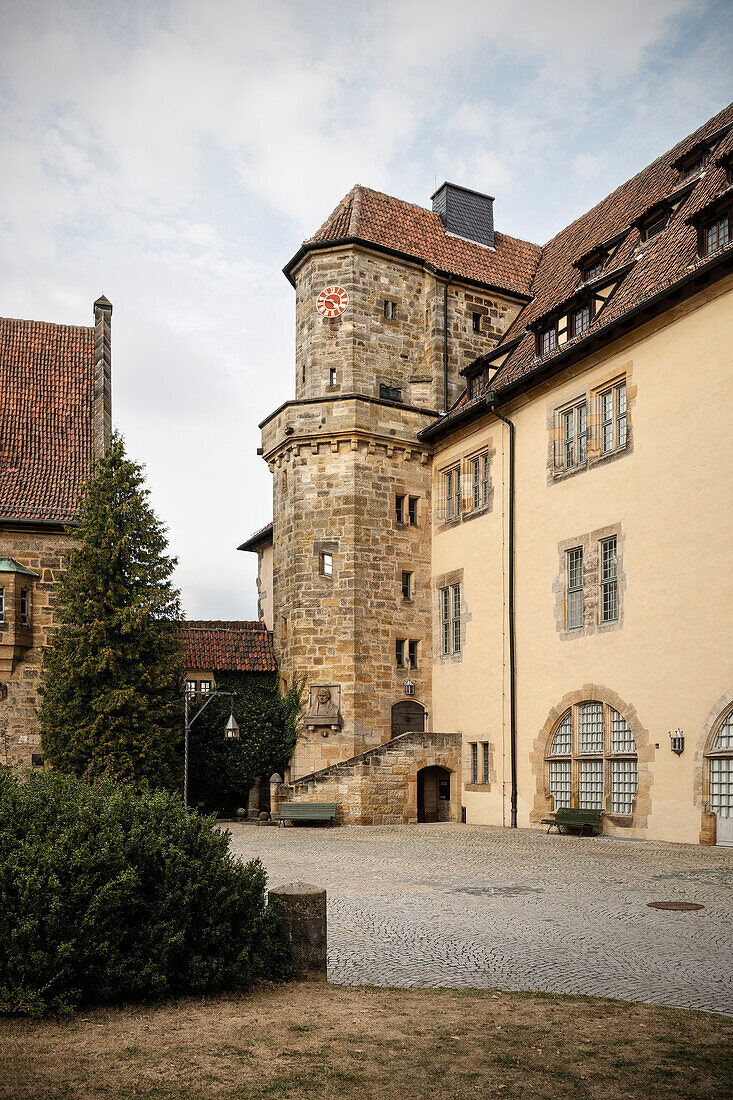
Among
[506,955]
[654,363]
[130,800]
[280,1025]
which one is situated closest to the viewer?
[280,1025]

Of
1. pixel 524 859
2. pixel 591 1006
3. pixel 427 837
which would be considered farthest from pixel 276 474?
pixel 591 1006

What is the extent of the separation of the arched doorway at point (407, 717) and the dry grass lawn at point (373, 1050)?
21.4 m

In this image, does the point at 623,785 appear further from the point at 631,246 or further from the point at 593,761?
the point at 631,246

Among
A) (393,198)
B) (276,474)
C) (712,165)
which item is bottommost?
(276,474)

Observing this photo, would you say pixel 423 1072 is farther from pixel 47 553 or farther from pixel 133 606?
pixel 47 553

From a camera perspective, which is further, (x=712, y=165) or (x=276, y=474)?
(x=276, y=474)

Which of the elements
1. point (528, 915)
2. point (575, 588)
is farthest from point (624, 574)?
point (528, 915)

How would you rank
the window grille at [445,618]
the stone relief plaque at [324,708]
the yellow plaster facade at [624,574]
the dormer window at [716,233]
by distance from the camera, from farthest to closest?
the window grille at [445,618]
the stone relief plaque at [324,708]
the dormer window at [716,233]
the yellow plaster facade at [624,574]

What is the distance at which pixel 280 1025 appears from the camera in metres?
6.14

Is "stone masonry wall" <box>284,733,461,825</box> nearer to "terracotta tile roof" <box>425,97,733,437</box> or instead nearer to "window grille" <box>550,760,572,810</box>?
"window grille" <box>550,760,572,810</box>

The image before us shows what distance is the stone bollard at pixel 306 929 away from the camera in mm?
7469

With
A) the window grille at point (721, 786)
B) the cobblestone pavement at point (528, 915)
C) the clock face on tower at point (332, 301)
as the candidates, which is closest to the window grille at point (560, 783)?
the cobblestone pavement at point (528, 915)

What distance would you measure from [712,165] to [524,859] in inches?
662

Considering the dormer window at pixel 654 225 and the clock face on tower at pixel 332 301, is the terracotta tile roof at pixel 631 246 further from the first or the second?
the clock face on tower at pixel 332 301
